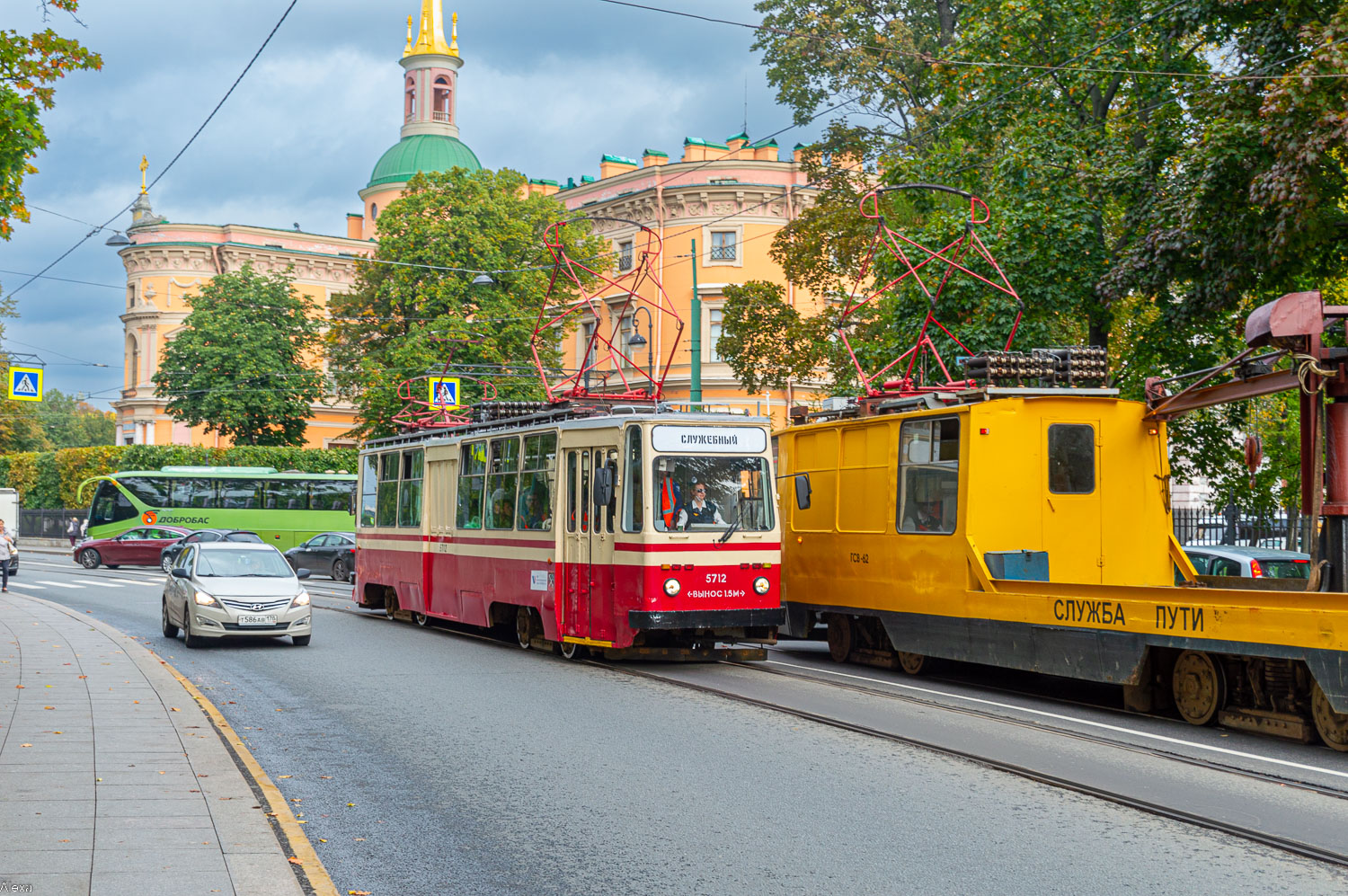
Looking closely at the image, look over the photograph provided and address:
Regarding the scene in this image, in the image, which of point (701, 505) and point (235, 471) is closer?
point (701, 505)

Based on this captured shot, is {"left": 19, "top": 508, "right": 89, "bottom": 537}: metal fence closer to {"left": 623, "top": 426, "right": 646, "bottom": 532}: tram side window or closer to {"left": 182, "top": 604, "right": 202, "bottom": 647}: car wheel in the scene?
{"left": 182, "top": 604, "right": 202, "bottom": 647}: car wheel

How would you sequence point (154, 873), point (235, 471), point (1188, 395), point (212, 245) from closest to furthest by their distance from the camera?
1. point (154, 873)
2. point (1188, 395)
3. point (235, 471)
4. point (212, 245)

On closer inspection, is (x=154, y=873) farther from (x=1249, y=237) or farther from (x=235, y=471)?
(x=235, y=471)

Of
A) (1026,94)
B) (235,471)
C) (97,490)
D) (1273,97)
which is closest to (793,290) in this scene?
(235,471)

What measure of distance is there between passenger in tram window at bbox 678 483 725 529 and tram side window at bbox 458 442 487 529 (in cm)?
459

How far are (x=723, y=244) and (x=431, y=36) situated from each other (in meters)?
31.6

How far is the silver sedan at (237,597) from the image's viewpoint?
18688 mm

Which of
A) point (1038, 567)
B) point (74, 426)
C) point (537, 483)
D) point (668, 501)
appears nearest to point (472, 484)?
point (537, 483)

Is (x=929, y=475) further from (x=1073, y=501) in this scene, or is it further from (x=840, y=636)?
(x=840, y=636)

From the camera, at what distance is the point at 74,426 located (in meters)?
143

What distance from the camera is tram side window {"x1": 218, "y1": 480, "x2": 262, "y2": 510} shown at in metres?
50.3

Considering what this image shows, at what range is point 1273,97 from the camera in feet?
52.9

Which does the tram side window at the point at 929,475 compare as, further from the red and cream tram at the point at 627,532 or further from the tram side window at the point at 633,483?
the tram side window at the point at 633,483

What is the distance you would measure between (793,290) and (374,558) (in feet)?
111
